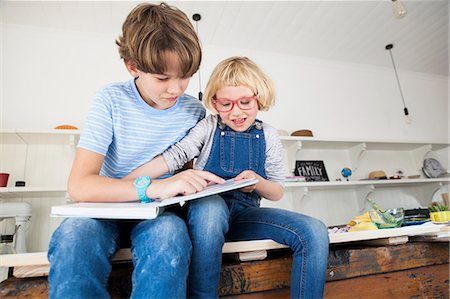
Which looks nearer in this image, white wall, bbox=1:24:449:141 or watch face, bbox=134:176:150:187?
watch face, bbox=134:176:150:187

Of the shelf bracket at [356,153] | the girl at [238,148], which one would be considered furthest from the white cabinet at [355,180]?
the girl at [238,148]

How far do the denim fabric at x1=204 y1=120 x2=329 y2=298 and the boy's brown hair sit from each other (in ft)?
0.95

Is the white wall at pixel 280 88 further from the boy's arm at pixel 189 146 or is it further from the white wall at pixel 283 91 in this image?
the boy's arm at pixel 189 146

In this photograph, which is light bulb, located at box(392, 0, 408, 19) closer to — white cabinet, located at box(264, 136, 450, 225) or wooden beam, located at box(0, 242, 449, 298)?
white cabinet, located at box(264, 136, 450, 225)

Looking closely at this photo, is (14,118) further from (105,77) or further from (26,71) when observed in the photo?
(105,77)

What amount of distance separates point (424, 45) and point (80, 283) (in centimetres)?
345

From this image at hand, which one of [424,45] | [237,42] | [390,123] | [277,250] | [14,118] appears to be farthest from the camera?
[390,123]

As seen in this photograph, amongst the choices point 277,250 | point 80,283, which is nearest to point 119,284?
point 80,283

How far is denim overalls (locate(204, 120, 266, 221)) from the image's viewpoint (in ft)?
3.21

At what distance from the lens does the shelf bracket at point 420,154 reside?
2.91m

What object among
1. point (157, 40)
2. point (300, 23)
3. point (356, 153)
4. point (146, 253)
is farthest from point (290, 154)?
point (146, 253)

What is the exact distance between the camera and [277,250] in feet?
2.80

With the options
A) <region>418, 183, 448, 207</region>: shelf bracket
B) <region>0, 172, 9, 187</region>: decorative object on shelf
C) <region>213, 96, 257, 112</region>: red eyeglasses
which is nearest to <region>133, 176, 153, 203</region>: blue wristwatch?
<region>213, 96, 257, 112</region>: red eyeglasses

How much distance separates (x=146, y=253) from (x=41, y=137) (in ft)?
5.69
